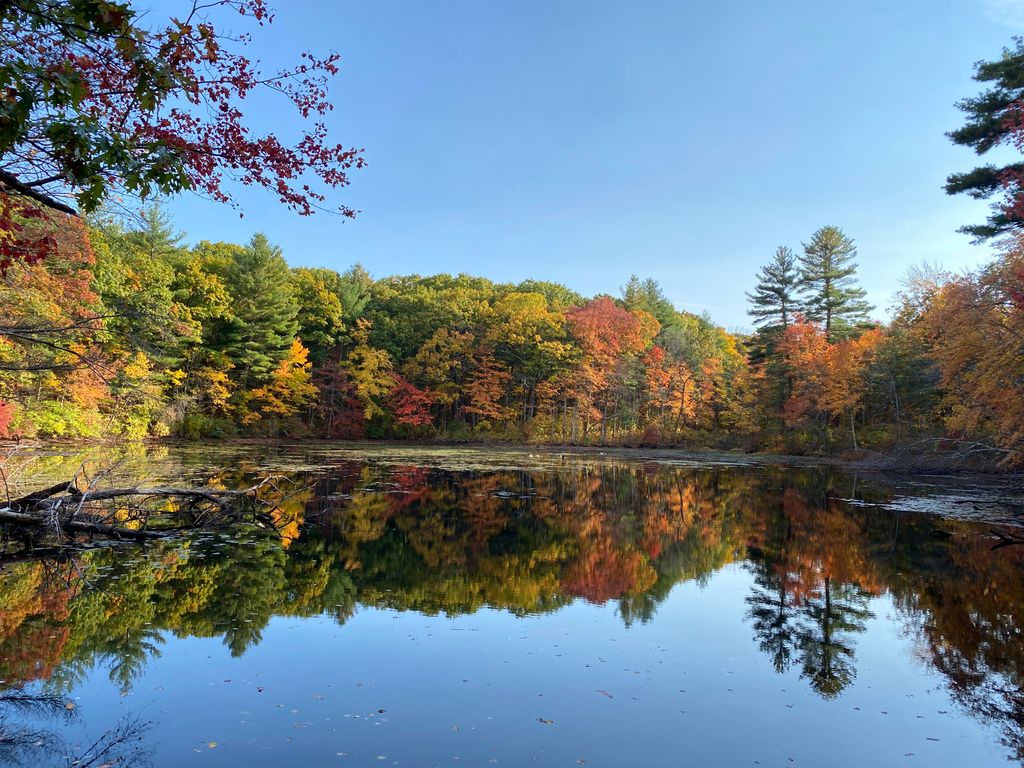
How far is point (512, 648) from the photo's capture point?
600 centimetres

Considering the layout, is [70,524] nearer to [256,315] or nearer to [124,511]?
[124,511]

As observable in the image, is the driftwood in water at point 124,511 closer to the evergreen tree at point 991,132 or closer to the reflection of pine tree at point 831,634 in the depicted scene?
the reflection of pine tree at point 831,634

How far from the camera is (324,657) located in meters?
5.53

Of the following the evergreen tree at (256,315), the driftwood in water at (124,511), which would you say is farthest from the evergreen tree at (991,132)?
the evergreen tree at (256,315)

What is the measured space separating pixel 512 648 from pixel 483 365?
39.5 m

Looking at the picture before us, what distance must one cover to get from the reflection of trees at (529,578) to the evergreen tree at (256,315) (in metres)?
26.0

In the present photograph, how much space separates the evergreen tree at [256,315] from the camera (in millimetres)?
38750

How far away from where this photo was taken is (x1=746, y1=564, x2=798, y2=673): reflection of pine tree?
6.22 m

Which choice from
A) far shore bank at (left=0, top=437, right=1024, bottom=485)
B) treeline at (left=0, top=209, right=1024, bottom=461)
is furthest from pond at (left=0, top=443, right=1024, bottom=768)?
treeline at (left=0, top=209, right=1024, bottom=461)

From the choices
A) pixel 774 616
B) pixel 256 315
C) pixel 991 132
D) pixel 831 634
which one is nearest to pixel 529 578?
pixel 774 616

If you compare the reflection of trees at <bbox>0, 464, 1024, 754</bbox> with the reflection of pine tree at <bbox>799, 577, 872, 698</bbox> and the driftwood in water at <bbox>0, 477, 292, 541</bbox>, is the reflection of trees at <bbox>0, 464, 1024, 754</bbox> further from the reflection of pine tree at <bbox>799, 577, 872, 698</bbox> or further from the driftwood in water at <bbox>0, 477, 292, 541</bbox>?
the driftwood in water at <bbox>0, 477, 292, 541</bbox>

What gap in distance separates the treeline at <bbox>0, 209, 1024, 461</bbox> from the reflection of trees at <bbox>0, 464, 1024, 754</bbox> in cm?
2024

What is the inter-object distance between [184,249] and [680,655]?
4197cm

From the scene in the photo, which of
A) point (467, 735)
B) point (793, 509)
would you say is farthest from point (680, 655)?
point (793, 509)
